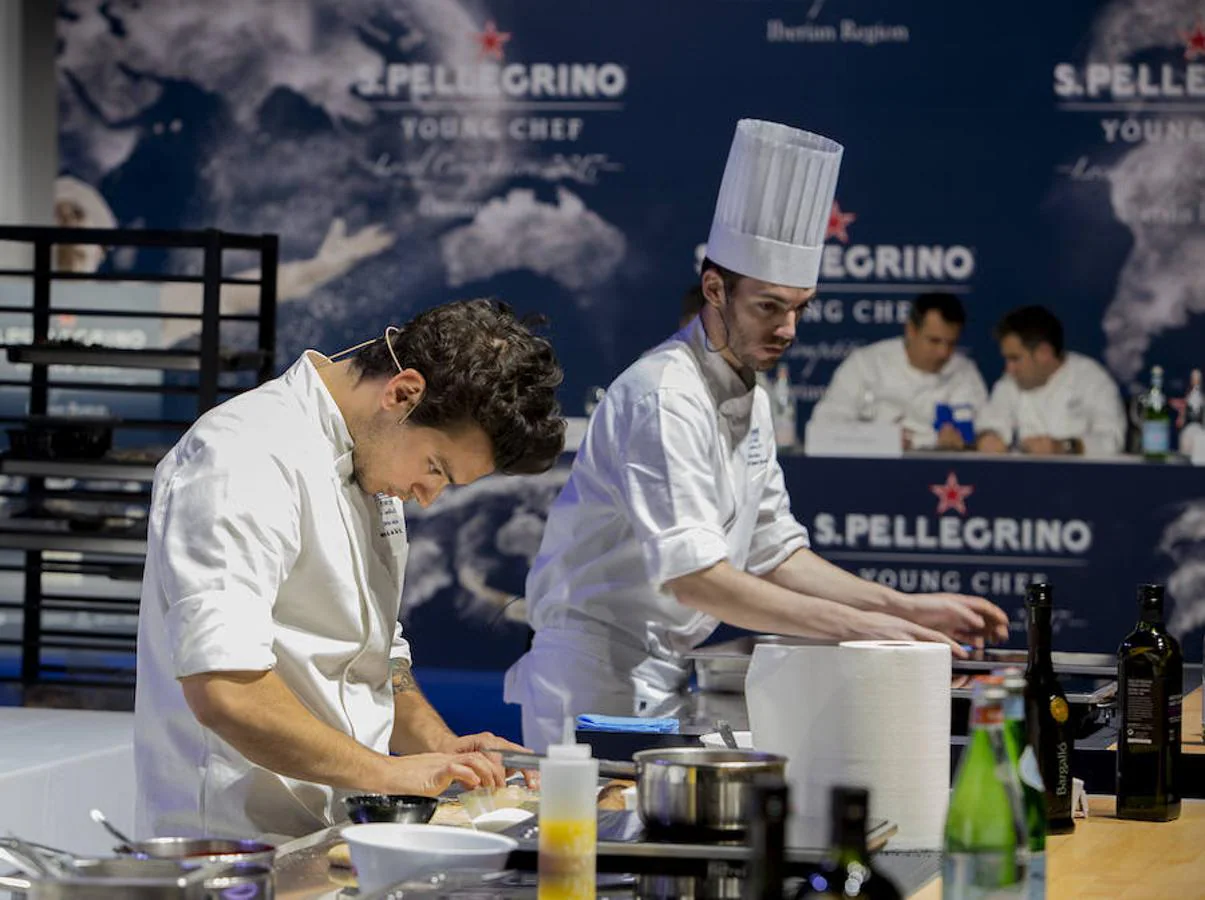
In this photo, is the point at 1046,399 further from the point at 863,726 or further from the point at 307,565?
the point at 863,726

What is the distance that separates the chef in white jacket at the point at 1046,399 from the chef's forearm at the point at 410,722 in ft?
14.1

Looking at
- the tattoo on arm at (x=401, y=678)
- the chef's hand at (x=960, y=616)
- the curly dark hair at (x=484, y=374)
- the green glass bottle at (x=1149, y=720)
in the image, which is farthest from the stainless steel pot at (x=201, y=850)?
the chef's hand at (x=960, y=616)

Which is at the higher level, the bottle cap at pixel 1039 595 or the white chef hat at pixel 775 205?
the white chef hat at pixel 775 205

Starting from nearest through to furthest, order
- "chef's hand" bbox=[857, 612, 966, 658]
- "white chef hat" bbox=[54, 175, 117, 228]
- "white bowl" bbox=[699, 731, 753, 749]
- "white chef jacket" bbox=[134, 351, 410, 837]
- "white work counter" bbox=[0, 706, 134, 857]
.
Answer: "white chef jacket" bbox=[134, 351, 410, 837] < "white bowl" bbox=[699, 731, 753, 749] < "chef's hand" bbox=[857, 612, 966, 658] < "white work counter" bbox=[0, 706, 134, 857] < "white chef hat" bbox=[54, 175, 117, 228]

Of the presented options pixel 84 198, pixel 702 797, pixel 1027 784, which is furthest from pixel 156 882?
pixel 84 198

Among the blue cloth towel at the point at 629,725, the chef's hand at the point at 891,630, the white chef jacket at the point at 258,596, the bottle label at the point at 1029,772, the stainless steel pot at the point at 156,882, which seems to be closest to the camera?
the stainless steel pot at the point at 156,882

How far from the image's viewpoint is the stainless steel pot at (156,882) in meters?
1.26

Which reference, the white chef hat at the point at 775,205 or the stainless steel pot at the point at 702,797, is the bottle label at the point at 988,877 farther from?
the white chef hat at the point at 775,205

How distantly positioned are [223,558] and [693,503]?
1333 millimetres

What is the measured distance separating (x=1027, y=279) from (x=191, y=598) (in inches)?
201

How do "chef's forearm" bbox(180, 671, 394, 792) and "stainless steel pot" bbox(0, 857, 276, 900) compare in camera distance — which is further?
"chef's forearm" bbox(180, 671, 394, 792)

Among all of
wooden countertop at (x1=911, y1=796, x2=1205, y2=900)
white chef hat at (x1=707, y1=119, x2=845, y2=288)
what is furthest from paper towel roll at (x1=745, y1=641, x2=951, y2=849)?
white chef hat at (x1=707, y1=119, x2=845, y2=288)

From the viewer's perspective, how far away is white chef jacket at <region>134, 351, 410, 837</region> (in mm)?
2027

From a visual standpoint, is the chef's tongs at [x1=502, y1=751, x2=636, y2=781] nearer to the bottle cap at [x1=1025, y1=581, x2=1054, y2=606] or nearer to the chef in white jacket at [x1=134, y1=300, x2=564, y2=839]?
the chef in white jacket at [x1=134, y1=300, x2=564, y2=839]
